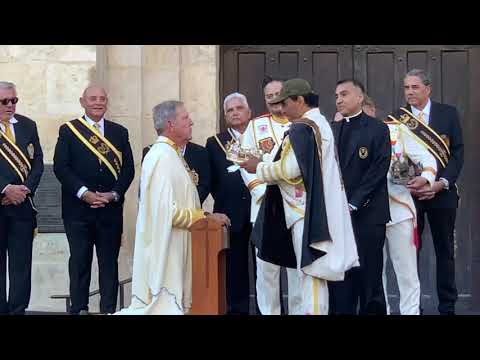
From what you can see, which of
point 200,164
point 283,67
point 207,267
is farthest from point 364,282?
point 283,67

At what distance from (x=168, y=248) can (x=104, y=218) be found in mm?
1240

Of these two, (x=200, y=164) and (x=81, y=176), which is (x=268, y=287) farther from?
(x=81, y=176)

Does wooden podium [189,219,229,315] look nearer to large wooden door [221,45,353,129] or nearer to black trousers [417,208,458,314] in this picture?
black trousers [417,208,458,314]

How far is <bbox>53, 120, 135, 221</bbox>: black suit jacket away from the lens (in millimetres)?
10328

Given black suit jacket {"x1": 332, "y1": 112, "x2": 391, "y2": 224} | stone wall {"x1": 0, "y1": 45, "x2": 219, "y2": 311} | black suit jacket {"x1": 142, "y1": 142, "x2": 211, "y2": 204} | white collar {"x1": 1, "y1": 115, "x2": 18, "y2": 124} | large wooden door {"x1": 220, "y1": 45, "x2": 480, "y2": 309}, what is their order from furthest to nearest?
1. large wooden door {"x1": 220, "y1": 45, "x2": 480, "y2": 309}
2. stone wall {"x1": 0, "y1": 45, "x2": 219, "y2": 311}
3. black suit jacket {"x1": 142, "y1": 142, "x2": 211, "y2": 204}
4. white collar {"x1": 1, "y1": 115, "x2": 18, "y2": 124}
5. black suit jacket {"x1": 332, "y1": 112, "x2": 391, "y2": 224}

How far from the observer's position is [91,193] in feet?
33.7

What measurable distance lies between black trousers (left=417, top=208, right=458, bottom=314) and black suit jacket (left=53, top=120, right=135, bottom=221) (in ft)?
8.09

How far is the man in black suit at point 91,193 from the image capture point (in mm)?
10320

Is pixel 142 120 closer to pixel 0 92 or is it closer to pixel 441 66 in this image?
pixel 0 92

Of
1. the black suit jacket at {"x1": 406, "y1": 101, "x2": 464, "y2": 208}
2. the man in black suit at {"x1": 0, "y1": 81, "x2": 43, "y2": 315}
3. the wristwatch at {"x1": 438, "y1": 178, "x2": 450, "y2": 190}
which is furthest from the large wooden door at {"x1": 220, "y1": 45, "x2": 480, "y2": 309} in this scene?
the man in black suit at {"x1": 0, "y1": 81, "x2": 43, "y2": 315}

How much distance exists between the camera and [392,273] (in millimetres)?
12070

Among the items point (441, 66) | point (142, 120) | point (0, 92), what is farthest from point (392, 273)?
point (0, 92)
